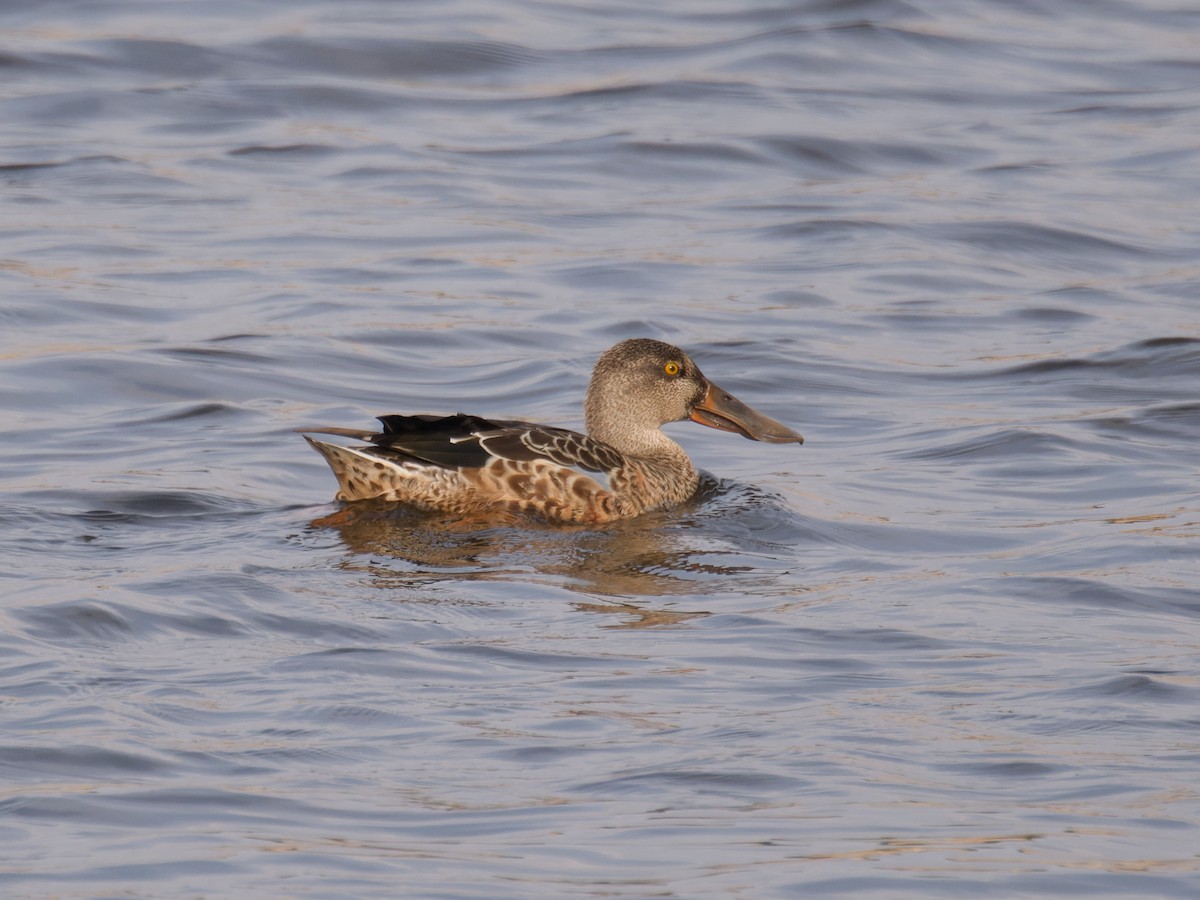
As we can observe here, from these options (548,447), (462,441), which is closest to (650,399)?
(548,447)

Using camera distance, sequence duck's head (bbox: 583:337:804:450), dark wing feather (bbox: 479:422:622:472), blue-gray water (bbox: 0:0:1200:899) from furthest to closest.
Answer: duck's head (bbox: 583:337:804:450)
dark wing feather (bbox: 479:422:622:472)
blue-gray water (bbox: 0:0:1200:899)

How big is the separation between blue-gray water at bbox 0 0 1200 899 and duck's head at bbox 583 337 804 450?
287 millimetres

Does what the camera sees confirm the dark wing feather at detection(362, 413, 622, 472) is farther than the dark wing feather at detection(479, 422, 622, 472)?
No

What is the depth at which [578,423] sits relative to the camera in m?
12.1

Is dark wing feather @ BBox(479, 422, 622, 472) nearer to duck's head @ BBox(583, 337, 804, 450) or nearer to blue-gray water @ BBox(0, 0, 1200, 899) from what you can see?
blue-gray water @ BBox(0, 0, 1200, 899)

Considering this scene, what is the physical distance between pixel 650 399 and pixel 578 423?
4.50 feet

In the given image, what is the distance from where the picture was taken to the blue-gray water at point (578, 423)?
5629 mm

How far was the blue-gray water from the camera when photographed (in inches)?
222

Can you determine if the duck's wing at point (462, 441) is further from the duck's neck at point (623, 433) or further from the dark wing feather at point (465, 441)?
the duck's neck at point (623, 433)

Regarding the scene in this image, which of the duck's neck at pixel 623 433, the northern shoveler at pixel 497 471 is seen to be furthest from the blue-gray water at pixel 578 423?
the duck's neck at pixel 623 433

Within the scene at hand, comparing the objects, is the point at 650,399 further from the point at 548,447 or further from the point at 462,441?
the point at 462,441

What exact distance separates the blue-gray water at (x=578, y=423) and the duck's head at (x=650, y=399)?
0.94 feet

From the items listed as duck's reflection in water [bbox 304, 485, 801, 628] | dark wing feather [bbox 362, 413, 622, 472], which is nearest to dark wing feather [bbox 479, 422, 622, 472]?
dark wing feather [bbox 362, 413, 622, 472]

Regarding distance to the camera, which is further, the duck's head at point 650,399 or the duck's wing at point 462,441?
the duck's head at point 650,399
